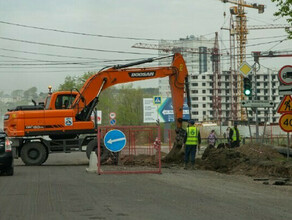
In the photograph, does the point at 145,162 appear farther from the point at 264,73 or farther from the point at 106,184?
the point at 264,73

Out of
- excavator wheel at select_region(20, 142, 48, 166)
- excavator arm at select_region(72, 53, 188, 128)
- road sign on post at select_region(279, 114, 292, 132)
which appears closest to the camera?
road sign on post at select_region(279, 114, 292, 132)

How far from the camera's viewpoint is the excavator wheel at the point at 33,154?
85.7 feet

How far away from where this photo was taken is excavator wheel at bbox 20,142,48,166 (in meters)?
26.1

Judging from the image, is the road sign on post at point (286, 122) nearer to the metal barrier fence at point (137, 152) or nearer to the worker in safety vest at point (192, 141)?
the worker in safety vest at point (192, 141)

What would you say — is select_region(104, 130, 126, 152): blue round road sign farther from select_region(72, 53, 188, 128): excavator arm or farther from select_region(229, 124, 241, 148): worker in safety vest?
select_region(229, 124, 241, 148): worker in safety vest

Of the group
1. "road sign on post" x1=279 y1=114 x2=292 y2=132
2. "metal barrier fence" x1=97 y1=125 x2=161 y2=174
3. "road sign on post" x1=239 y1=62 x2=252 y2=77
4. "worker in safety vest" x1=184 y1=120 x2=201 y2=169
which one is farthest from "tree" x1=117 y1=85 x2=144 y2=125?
"road sign on post" x1=279 y1=114 x2=292 y2=132

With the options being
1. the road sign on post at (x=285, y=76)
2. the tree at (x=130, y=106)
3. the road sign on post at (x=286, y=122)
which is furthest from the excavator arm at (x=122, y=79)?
the tree at (x=130, y=106)

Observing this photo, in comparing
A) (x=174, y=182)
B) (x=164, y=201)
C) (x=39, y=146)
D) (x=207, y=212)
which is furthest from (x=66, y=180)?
(x=39, y=146)

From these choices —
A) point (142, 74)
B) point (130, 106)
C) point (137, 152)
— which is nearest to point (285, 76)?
point (137, 152)

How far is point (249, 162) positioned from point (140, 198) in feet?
33.2

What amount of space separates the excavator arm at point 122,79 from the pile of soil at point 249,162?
3.55 meters

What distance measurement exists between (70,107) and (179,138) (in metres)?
5.40

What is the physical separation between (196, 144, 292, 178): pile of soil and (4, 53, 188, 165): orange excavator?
2783 millimetres

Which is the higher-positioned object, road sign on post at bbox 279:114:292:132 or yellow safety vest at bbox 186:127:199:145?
road sign on post at bbox 279:114:292:132
